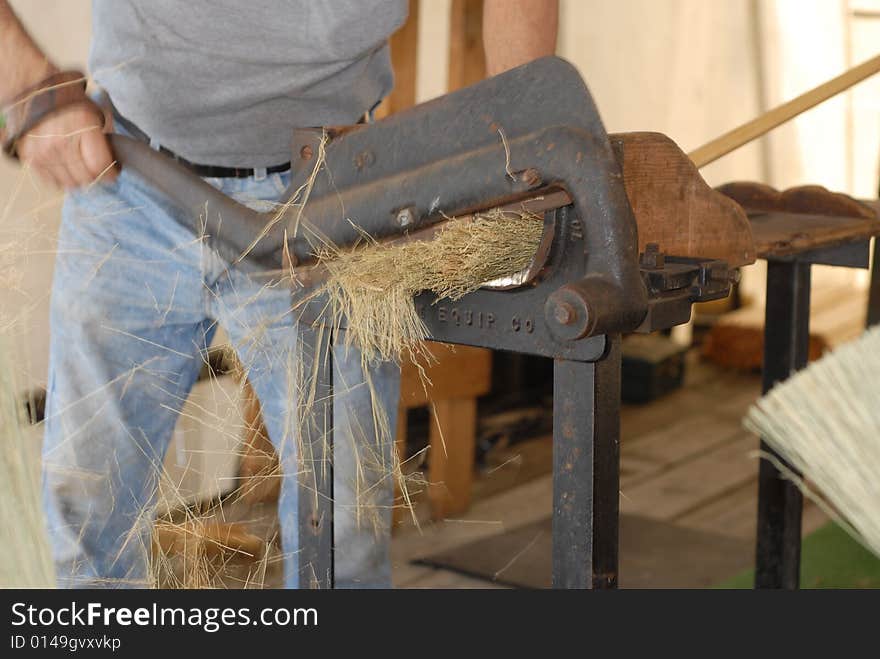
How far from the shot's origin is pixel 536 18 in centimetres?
143

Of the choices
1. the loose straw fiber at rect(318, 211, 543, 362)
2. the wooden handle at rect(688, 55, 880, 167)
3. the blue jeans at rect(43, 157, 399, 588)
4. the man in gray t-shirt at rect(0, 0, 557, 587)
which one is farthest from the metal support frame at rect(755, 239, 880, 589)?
the loose straw fiber at rect(318, 211, 543, 362)

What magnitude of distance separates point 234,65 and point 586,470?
0.72 metres

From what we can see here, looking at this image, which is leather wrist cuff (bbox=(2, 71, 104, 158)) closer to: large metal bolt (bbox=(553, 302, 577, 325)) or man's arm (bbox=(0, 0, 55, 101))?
man's arm (bbox=(0, 0, 55, 101))

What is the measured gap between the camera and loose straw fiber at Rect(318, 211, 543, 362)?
1.02 meters

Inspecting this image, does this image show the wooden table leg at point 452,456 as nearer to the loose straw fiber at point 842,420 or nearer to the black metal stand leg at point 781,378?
the black metal stand leg at point 781,378

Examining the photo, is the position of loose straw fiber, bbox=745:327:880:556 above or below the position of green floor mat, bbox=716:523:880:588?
above

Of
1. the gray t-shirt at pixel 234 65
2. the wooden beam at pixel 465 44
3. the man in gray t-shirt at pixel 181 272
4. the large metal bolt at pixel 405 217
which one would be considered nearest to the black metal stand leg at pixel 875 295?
the wooden beam at pixel 465 44

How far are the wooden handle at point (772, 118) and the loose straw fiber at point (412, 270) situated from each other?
490 millimetres

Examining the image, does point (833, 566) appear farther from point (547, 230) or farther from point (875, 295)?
point (547, 230)

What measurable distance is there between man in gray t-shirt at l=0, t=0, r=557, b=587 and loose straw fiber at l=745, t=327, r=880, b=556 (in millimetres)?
616

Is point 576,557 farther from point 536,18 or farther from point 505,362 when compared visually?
point 505,362

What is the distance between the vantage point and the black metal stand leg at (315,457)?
3.98 ft

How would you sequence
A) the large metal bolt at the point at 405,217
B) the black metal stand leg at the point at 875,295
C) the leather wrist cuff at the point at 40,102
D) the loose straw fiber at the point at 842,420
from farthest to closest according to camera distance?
the black metal stand leg at the point at 875,295, the leather wrist cuff at the point at 40,102, the large metal bolt at the point at 405,217, the loose straw fiber at the point at 842,420
